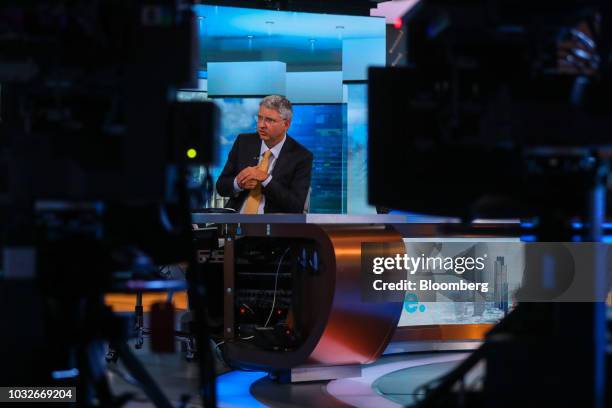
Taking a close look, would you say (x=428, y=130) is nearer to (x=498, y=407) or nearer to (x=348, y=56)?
(x=498, y=407)

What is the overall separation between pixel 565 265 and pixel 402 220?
97.1 inches

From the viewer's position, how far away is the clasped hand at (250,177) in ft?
17.1

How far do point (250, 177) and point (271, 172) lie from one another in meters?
0.27

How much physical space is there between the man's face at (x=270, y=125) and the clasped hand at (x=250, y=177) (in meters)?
0.32

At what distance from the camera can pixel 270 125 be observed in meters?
5.47

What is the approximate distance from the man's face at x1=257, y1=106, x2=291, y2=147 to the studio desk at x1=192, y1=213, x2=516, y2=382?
2.77ft

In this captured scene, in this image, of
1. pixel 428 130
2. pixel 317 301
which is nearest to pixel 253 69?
pixel 317 301

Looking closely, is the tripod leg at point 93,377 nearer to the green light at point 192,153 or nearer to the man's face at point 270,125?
the green light at point 192,153

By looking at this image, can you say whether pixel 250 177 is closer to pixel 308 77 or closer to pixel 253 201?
pixel 253 201

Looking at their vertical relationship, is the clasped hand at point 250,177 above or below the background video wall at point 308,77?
below

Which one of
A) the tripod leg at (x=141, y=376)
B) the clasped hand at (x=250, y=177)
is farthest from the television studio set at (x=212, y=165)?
the clasped hand at (x=250, y=177)

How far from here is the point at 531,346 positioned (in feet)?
6.82

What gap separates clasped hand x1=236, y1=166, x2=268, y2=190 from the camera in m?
5.20

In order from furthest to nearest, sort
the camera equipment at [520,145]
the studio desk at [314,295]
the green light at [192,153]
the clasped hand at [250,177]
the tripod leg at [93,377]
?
1. the clasped hand at [250,177]
2. the studio desk at [314,295]
3. the green light at [192,153]
4. the tripod leg at [93,377]
5. the camera equipment at [520,145]
